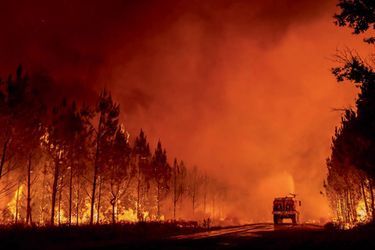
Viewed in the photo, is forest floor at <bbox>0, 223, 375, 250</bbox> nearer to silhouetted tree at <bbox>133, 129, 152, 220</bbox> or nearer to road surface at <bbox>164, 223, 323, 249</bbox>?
road surface at <bbox>164, 223, 323, 249</bbox>

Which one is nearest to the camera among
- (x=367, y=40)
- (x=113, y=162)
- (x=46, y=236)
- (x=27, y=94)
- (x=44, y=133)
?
(x=367, y=40)

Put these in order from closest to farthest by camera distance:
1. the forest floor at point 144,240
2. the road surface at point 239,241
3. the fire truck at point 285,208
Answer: the forest floor at point 144,240, the road surface at point 239,241, the fire truck at point 285,208

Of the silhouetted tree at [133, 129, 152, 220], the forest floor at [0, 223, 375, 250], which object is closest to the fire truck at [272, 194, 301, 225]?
the silhouetted tree at [133, 129, 152, 220]

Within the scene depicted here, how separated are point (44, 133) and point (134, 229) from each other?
474 inches

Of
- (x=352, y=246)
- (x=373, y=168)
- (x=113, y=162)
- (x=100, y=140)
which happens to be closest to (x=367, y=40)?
(x=352, y=246)

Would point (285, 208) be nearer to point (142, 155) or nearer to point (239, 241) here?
point (142, 155)

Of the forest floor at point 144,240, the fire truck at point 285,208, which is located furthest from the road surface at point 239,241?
the fire truck at point 285,208

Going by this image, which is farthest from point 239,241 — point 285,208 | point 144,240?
point 285,208

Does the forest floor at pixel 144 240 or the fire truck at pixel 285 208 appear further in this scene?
the fire truck at pixel 285 208

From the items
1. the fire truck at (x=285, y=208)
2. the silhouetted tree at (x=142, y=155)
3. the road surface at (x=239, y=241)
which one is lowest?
the road surface at (x=239, y=241)

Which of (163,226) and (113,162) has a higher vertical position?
(113,162)

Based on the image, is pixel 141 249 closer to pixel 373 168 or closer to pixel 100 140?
pixel 373 168

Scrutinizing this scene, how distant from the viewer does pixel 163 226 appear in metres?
34.5

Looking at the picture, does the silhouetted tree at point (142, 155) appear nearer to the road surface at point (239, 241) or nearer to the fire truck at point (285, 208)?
→ the fire truck at point (285, 208)
